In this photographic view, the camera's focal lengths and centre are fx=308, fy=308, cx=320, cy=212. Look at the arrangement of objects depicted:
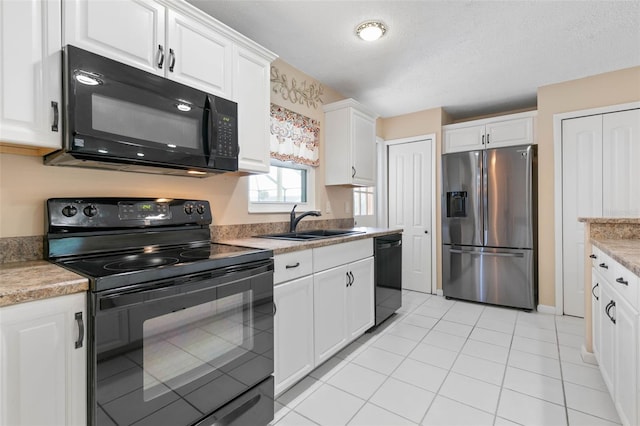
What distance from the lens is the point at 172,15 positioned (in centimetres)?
155

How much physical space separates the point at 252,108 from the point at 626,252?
85.2 inches

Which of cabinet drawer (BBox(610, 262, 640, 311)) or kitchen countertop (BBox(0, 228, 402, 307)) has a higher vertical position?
kitchen countertop (BBox(0, 228, 402, 307))

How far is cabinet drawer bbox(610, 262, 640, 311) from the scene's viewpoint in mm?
1211

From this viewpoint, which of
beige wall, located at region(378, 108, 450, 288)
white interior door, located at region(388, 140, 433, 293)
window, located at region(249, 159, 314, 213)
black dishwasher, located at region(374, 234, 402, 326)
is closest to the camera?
window, located at region(249, 159, 314, 213)

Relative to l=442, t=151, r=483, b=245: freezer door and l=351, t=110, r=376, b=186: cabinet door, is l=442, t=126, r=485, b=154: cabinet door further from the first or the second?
l=351, t=110, r=376, b=186: cabinet door

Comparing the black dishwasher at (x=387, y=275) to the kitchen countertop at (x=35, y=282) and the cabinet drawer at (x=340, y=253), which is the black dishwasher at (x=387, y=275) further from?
the kitchen countertop at (x=35, y=282)

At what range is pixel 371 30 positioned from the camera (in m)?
2.18

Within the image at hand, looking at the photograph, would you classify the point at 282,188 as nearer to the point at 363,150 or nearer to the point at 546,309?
the point at 363,150

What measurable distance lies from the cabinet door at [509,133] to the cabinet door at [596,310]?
1.88m

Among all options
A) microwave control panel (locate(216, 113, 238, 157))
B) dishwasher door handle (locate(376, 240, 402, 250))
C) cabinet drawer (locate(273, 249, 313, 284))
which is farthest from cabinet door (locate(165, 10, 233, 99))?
dishwasher door handle (locate(376, 240, 402, 250))

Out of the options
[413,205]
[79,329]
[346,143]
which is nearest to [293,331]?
[79,329]

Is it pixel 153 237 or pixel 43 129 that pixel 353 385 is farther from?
pixel 43 129

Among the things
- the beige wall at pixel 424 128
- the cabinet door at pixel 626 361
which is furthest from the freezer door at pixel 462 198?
the cabinet door at pixel 626 361

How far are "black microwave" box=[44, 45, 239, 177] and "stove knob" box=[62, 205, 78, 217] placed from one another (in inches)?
8.0
